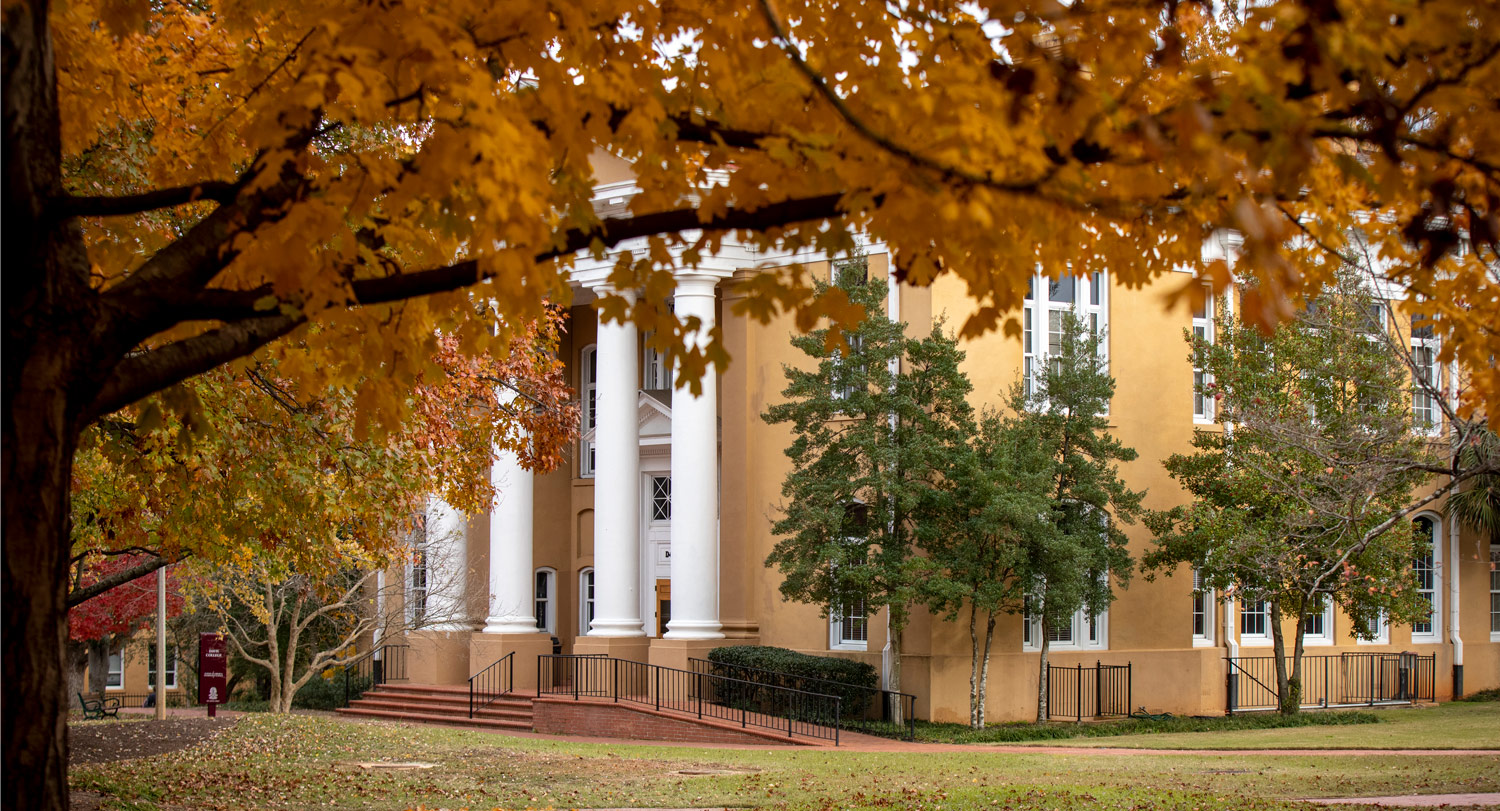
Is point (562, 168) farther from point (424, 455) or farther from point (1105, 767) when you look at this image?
point (1105, 767)

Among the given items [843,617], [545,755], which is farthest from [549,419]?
[843,617]

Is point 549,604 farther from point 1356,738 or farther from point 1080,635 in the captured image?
point 1356,738

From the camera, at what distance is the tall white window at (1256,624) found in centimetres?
2766

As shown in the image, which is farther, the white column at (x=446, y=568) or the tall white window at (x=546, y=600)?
the tall white window at (x=546, y=600)

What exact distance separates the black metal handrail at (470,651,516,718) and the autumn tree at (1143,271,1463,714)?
40.6 feet

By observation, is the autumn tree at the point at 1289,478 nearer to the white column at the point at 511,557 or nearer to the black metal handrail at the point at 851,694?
the black metal handrail at the point at 851,694

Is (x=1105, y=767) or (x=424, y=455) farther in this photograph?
(x=1105, y=767)

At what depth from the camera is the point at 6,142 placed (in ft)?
17.6

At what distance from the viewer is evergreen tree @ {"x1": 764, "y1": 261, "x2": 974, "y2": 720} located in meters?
21.9

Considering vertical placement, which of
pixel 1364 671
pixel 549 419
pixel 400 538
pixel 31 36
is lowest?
pixel 1364 671

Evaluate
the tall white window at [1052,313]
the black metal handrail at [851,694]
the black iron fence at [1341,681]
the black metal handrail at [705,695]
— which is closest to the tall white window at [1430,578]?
the black iron fence at [1341,681]

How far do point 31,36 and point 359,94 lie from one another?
5.15 ft

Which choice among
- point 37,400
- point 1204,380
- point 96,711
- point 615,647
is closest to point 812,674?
point 615,647

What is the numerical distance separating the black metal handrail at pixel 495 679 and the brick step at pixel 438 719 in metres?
0.78
